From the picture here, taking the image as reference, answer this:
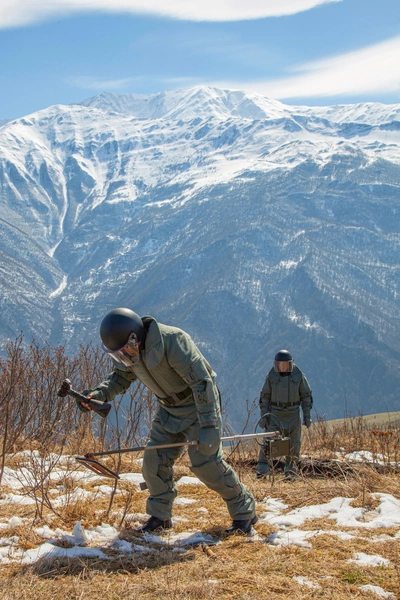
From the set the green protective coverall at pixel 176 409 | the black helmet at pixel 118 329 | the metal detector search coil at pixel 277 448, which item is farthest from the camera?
the metal detector search coil at pixel 277 448

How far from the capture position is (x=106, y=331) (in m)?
5.38

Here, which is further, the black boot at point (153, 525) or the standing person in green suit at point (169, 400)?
the black boot at point (153, 525)

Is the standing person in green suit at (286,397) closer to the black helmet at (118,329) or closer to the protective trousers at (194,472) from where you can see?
the protective trousers at (194,472)

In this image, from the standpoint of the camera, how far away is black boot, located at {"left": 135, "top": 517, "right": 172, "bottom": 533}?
5656 mm

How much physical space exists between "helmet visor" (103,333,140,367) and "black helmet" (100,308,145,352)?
3cm

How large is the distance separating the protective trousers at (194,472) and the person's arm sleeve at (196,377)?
367 mm

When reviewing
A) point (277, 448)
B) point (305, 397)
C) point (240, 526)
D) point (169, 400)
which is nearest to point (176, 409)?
point (169, 400)

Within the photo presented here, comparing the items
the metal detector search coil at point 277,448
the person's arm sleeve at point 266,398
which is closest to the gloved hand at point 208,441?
the metal detector search coil at point 277,448

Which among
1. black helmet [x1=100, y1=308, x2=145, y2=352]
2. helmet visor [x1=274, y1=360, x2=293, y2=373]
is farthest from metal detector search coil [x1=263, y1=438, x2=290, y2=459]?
helmet visor [x1=274, y1=360, x2=293, y2=373]

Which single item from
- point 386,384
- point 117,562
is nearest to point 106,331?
point 117,562

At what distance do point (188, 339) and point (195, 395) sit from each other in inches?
18.6

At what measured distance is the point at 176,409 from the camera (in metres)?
5.82

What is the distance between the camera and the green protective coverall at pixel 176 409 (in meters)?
5.46

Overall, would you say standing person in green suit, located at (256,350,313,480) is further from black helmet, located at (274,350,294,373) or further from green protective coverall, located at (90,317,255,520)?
green protective coverall, located at (90,317,255,520)
